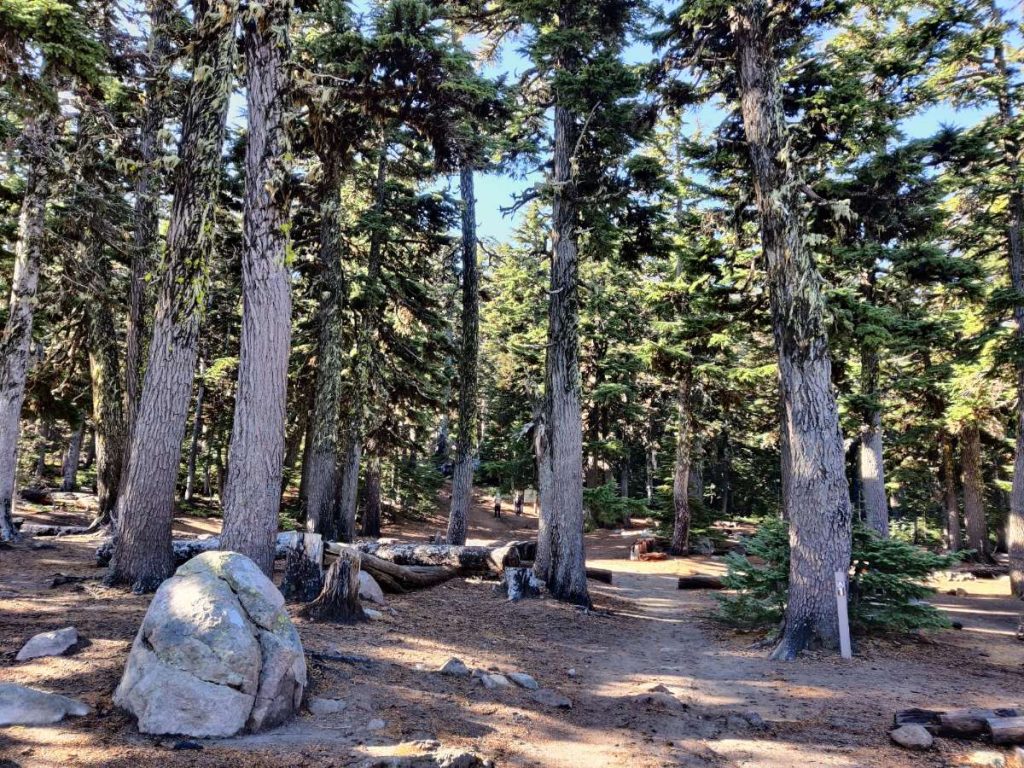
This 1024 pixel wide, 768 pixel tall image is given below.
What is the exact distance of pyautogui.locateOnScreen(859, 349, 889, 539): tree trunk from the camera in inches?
640

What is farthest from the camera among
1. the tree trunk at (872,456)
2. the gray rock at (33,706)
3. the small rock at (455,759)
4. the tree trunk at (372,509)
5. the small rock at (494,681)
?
the tree trunk at (372,509)

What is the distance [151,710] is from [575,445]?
9.71 meters

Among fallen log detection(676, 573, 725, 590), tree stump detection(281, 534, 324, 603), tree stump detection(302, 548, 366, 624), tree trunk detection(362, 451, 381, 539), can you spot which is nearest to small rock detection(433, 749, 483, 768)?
tree stump detection(302, 548, 366, 624)

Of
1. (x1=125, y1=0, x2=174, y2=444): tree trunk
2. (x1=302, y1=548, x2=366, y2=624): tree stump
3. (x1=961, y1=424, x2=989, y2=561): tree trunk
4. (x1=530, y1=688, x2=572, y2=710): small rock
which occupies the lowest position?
(x1=530, y1=688, x2=572, y2=710): small rock

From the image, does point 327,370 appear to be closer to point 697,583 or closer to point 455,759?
point 697,583

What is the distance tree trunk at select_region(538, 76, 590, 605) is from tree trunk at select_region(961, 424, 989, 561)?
18153 millimetres

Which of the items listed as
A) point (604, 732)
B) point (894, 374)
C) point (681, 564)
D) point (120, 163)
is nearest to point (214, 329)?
point (120, 163)

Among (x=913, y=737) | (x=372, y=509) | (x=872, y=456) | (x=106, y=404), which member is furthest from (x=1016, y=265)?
(x=106, y=404)

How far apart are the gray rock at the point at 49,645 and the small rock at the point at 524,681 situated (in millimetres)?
4685

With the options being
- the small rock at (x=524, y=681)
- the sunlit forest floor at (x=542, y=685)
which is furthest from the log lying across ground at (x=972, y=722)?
the small rock at (x=524, y=681)

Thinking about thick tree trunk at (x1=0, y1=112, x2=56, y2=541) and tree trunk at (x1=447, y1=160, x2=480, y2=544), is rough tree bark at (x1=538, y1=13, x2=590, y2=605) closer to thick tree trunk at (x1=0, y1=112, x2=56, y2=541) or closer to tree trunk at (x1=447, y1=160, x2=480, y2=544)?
tree trunk at (x1=447, y1=160, x2=480, y2=544)

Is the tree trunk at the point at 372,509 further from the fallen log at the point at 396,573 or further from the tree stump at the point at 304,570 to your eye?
the tree stump at the point at 304,570

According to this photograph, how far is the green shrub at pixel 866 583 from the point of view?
9.62m

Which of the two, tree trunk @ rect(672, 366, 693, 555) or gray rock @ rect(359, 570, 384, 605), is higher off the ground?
tree trunk @ rect(672, 366, 693, 555)
